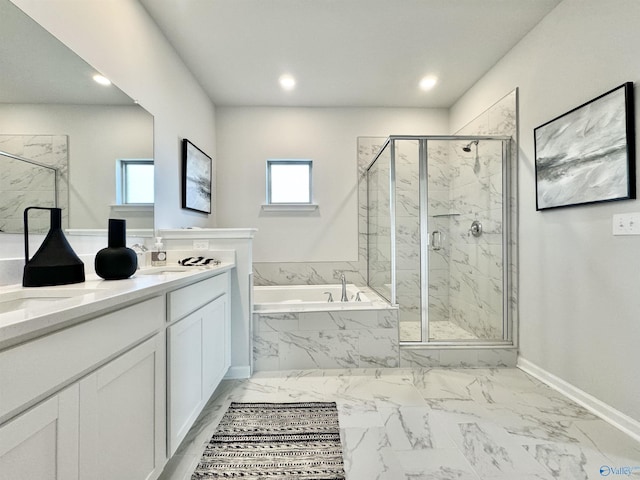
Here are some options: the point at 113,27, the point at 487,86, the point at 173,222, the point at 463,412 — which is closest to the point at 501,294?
the point at 463,412

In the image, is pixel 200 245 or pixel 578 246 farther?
pixel 200 245

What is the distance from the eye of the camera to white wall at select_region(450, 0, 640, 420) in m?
1.58

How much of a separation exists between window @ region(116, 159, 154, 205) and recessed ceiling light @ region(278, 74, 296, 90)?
5.20 feet

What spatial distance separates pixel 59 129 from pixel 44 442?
1.29 m

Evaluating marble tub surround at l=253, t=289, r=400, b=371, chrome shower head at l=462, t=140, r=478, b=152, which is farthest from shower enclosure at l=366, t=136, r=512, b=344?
marble tub surround at l=253, t=289, r=400, b=371

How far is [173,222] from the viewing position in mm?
2447

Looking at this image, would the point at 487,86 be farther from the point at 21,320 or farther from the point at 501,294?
the point at 21,320

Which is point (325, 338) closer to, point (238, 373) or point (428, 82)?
point (238, 373)

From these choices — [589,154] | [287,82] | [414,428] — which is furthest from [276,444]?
[287,82]

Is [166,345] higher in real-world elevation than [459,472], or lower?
higher

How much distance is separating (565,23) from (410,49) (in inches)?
40.7

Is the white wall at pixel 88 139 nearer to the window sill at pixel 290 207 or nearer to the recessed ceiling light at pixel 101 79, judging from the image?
the recessed ceiling light at pixel 101 79

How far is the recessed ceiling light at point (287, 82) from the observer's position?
2.87 meters

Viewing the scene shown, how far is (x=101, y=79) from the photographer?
1590mm
